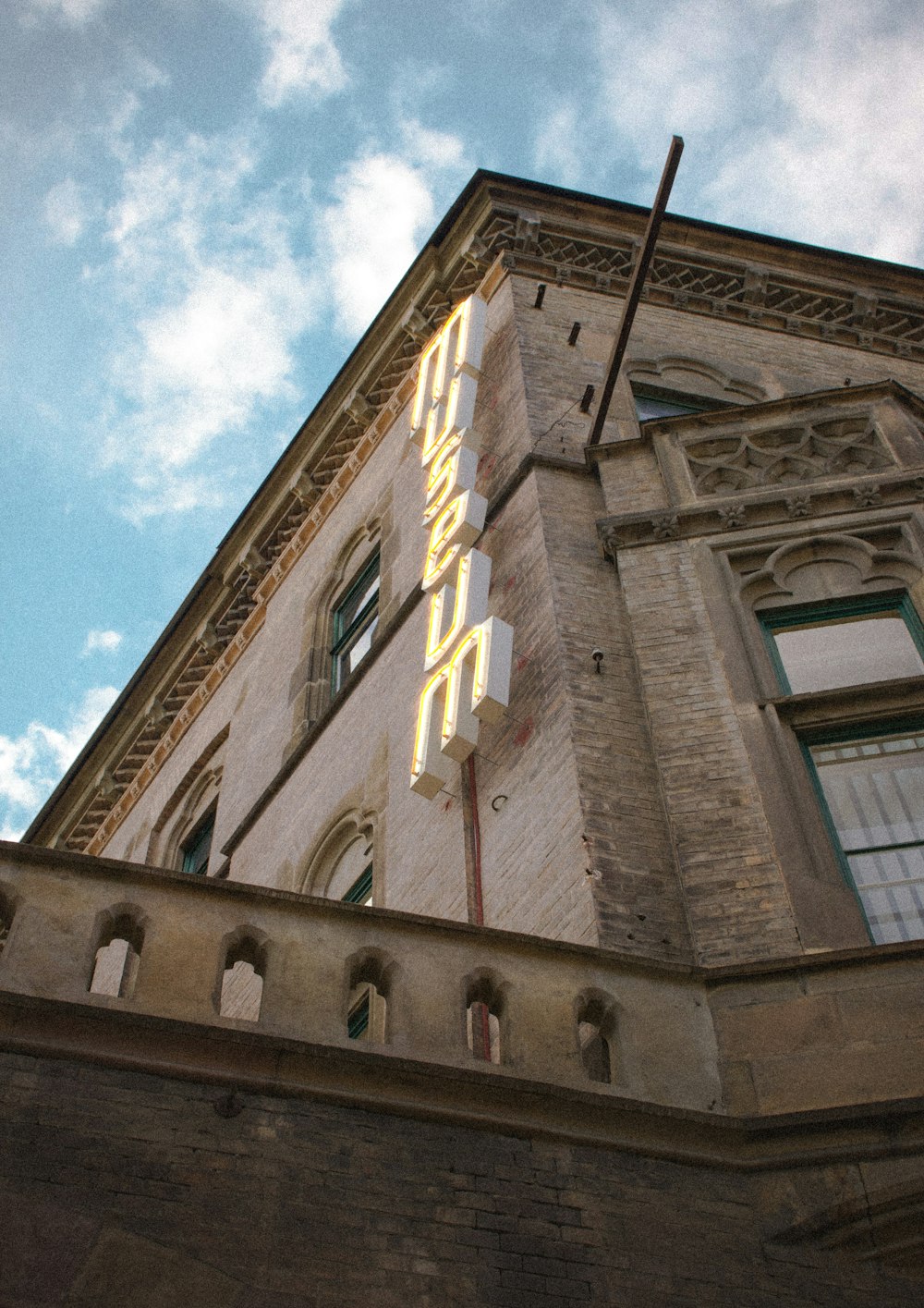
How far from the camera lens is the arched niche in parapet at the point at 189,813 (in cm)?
2167

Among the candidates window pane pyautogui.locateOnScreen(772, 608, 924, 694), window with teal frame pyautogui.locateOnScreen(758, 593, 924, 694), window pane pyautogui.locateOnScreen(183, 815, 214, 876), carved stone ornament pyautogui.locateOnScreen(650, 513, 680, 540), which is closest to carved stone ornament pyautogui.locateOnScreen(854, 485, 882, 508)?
window with teal frame pyautogui.locateOnScreen(758, 593, 924, 694)

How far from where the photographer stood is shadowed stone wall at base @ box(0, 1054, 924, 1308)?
695 centimetres

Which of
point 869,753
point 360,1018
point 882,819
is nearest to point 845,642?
point 869,753

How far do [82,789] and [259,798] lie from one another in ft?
29.0

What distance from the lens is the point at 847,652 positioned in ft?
42.0

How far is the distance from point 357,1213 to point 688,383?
1334 centimetres

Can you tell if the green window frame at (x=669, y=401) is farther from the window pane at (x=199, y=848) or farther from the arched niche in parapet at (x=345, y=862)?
the window pane at (x=199, y=848)

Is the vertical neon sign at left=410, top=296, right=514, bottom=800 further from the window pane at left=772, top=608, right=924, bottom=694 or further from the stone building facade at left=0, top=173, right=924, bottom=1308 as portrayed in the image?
the window pane at left=772, top=608, right=924, bottom=694

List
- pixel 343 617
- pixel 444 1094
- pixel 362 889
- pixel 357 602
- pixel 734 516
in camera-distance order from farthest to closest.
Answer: pixel 343 617 → pixel 357 602 → pixel 362 889 → pixel 734 516 → pixel 444 1094

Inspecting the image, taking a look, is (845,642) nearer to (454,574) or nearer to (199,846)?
(454,574)

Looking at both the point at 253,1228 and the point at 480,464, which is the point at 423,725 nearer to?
the point at 480,464

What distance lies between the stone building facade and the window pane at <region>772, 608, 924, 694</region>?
0.04 meters

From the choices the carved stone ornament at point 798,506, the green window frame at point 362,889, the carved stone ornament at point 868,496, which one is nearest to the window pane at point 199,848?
the green window frame at point 362,889

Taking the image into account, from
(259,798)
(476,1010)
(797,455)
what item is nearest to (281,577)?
(259,798)
